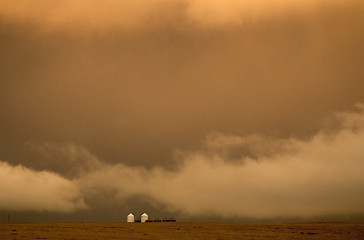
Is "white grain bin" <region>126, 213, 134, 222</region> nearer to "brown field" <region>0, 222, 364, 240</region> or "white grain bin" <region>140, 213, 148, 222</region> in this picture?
"white grain bin" <region>140, 213, 148, 222</region>

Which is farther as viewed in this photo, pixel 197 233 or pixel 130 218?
pixel 130 218

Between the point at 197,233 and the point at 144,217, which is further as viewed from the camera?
the point at 144,217

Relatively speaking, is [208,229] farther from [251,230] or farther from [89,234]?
[89,234]

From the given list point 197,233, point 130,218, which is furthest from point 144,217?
point 197,233

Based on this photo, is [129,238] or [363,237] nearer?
[129,238]

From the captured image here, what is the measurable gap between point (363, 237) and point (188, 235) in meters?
22.3

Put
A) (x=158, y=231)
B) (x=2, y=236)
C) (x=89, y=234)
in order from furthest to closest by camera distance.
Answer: (x=158, y=231), (x=89, y=234), (x=2, y=236)

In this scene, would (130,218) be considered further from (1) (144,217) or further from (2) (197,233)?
(2) (197,233)

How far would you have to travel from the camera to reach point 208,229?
5919 centimetres

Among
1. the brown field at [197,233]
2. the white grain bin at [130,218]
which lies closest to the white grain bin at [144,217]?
the white grain bin at [130,218]

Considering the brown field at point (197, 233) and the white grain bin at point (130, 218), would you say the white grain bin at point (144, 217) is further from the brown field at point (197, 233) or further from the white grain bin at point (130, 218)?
the brown field at point (197, 233)

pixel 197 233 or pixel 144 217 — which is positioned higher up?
pixel 144 217

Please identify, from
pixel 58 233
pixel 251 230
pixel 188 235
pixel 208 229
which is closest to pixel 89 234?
pixel 58 233

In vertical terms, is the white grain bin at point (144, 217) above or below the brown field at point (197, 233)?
above
